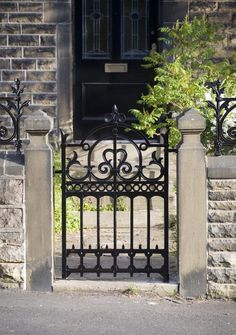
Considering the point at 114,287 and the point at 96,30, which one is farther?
the point at 96,30

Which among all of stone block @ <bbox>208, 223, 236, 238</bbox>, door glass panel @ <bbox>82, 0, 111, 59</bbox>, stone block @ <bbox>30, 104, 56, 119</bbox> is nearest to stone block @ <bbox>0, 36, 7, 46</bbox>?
stone block @ <bbox>30, 104, 56, 119</bbox>

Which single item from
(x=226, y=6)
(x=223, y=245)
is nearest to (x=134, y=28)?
(x=226, y=6)

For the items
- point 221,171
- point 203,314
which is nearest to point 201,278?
point 203,314

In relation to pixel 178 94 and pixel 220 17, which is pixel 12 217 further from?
pixel 220 17

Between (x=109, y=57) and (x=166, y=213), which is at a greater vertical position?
(x=109, y=57)

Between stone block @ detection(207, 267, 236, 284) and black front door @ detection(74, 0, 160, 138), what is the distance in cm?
487

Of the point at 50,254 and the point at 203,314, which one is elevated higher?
the point at 50,254

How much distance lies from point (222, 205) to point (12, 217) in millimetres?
1773

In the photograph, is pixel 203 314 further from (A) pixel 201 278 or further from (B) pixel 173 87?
(B) pixel 173 87

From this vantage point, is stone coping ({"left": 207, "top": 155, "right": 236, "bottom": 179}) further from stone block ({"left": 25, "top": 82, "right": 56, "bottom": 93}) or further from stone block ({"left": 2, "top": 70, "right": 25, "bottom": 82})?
stone block ({"left": 2, "top": 70, "right": 25, "bottom": 82})

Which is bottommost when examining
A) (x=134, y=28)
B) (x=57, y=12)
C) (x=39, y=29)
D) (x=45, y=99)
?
(x=45, y=99)

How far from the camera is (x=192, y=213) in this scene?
648 cm

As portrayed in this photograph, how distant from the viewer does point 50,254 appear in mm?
6520

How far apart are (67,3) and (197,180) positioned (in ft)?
16.2
